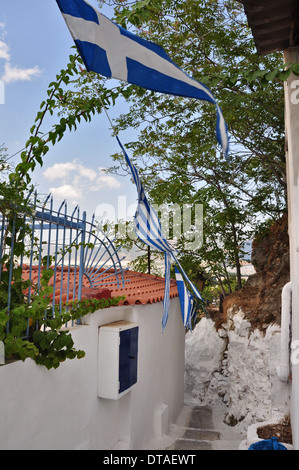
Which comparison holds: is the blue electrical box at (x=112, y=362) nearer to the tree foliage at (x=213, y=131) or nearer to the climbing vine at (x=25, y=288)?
the climbing vine at (x=25, y=288)

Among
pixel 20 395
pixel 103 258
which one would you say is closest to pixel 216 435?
pixel 103 258

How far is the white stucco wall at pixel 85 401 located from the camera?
10.7 ft

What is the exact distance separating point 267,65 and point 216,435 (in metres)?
8.70

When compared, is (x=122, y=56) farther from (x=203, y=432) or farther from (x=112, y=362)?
(x=203, y=432)

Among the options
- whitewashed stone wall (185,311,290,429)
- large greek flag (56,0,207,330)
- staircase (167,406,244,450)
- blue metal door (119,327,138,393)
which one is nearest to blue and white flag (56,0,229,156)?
large greek flag (56,0,207,330)

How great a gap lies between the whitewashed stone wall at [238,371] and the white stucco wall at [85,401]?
7.50ft

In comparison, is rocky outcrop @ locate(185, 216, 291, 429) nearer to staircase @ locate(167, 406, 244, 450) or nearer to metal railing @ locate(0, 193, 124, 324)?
staircase @ locate(167, 406, 244, 450)

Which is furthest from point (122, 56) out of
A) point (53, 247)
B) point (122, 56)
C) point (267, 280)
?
point (267, 280)

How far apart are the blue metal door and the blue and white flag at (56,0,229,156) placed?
2817 millimetres

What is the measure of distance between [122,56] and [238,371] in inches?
336

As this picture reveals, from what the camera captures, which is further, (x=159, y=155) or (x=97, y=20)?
(x=159, y=155)

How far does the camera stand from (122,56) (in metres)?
3.45

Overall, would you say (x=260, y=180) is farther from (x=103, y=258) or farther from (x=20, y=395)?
(x=20, y=395)
